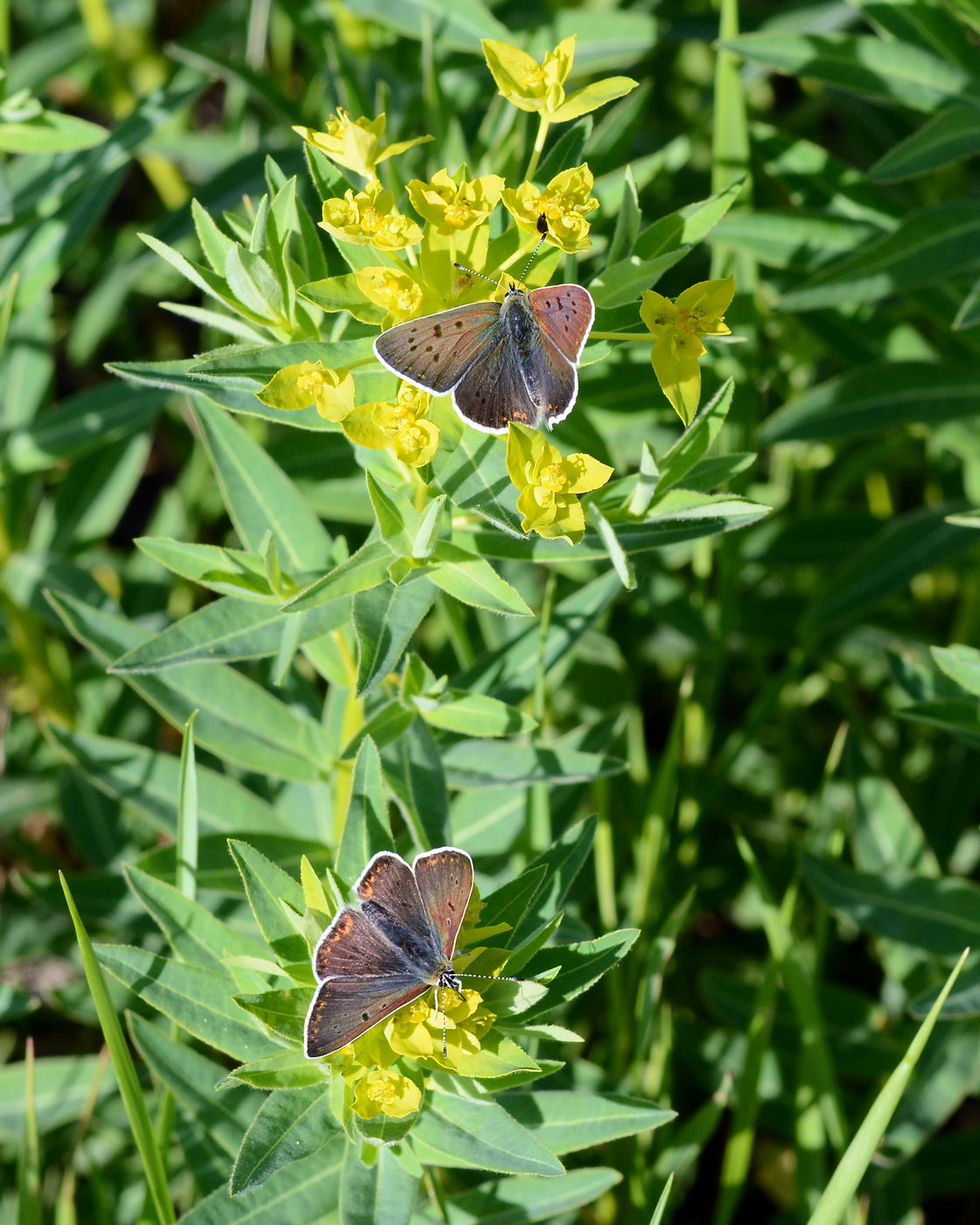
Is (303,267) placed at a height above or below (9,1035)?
above

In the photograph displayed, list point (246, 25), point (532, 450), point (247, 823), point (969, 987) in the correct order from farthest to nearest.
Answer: point (246, 25) → point (247, 823) → point (969, 987) → point (532, 450)

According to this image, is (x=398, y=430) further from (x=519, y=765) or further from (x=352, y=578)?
(x=519, y=765)

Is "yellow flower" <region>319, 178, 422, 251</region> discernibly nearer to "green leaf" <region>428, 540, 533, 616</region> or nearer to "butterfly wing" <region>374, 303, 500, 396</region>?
"butterfly wing" <region>374, 303, 500, 396</region>

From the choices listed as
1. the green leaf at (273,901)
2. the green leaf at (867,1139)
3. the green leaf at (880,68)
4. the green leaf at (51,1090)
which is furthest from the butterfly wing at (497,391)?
the green leaf at (51,1090)

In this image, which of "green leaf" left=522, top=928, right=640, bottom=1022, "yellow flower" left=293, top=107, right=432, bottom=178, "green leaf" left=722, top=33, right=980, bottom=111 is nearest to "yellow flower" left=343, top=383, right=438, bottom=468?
"yellow flower" left=293, top=107, right=432, bottom=178

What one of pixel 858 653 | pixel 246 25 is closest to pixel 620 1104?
pixel 858 653

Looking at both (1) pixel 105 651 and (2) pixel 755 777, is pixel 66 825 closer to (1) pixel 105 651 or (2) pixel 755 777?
(1) pixel 105 651

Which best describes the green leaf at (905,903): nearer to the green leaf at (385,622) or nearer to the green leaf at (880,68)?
the green leaf at (385,622)
